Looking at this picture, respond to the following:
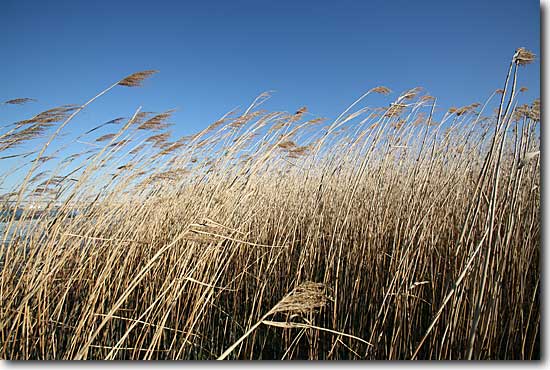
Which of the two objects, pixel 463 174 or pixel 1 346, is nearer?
pixel 1 346

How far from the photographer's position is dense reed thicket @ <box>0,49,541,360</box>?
3.40 ft

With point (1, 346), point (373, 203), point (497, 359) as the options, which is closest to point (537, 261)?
point (497, 359)

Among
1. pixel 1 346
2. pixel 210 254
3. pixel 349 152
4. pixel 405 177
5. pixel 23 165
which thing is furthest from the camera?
pixel 349 152

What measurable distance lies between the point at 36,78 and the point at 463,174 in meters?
1.71

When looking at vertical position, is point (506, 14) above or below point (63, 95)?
above

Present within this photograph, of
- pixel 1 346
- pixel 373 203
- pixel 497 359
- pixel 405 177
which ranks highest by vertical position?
pixel 405 177

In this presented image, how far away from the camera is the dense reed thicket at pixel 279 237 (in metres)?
1.04

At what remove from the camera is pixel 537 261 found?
43.4 inches

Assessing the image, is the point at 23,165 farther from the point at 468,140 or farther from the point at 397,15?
the point at 468,140

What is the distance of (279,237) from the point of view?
59.4 inches

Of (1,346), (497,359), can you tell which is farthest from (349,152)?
(1,346)

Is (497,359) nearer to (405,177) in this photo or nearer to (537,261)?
(537,261)

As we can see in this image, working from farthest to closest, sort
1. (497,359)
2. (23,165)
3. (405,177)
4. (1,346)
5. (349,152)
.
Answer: (349,152) < (405,177) < (23,165) < (1,346) < (497,359)

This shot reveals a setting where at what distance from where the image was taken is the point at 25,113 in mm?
1312
